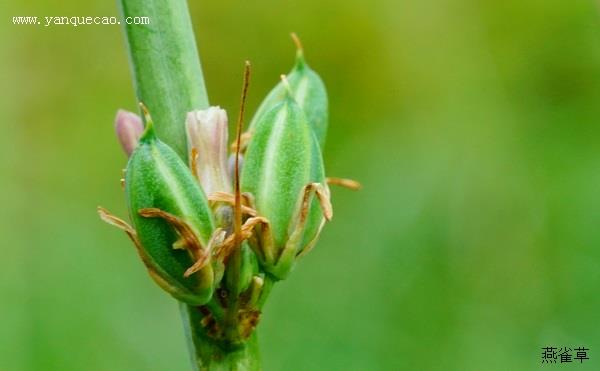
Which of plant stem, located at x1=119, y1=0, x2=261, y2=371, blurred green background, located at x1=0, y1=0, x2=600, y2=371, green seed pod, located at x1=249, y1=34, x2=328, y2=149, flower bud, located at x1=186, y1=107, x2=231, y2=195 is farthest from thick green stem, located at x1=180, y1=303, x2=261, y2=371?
blurred green background, located at x1=0, y1=0, x2=600, y2=371

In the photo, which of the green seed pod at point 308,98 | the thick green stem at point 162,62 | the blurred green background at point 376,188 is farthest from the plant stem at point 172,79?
the blurred green background at point 376,188

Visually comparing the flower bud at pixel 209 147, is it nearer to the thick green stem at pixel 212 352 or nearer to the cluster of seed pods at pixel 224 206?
the cluster of seed pods at pixel 224 206

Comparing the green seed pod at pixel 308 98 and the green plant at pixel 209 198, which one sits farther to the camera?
the green seed pod at pixel 308 98

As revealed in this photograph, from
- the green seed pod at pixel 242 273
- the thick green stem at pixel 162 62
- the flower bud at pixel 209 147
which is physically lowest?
the green seed pod at pixel 242 273

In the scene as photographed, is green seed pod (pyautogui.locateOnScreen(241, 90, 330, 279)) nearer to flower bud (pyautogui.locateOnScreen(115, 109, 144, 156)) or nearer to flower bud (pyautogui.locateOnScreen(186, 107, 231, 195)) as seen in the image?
flower bud (pyautogui.locateOnScreen(186, 107, 231, 195))

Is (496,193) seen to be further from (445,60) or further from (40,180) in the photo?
(40,180)

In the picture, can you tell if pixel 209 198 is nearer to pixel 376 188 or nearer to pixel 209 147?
pixel 209 147

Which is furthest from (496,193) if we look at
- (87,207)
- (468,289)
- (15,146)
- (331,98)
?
(15,146)
